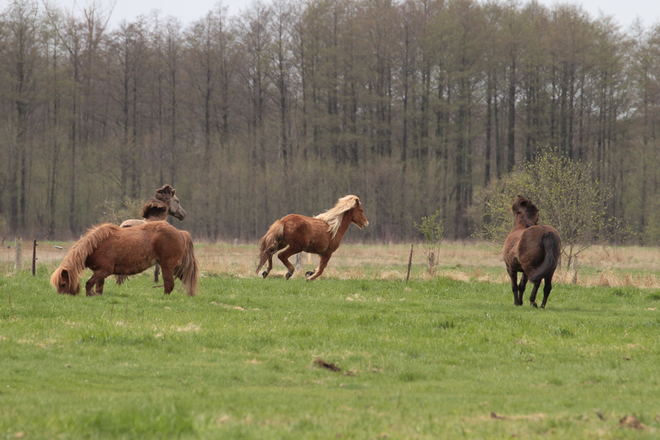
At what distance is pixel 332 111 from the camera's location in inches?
2350

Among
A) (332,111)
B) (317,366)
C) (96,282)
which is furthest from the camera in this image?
(332,111)

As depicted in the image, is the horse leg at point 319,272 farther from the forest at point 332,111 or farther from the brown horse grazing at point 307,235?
the forest at point 332,111

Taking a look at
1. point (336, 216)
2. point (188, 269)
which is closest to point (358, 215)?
point (336, 216)

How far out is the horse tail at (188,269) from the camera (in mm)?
13219

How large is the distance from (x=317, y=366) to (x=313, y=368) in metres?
0.13

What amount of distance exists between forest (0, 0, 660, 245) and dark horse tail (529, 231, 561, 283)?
4025 centimetres

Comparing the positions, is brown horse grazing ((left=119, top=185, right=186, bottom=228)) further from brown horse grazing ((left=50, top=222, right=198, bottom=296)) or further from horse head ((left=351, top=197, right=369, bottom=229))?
horse head ((left=351, top=197, right=369, bottom=229))

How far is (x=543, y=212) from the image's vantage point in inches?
1011

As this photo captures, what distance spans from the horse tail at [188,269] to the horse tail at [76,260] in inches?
60.0

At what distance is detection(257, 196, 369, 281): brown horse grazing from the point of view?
18094 mm

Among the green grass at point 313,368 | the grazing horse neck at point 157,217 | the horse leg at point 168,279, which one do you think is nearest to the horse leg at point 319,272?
the green grass at point 313,368

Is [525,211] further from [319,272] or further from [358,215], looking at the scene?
[319,272]

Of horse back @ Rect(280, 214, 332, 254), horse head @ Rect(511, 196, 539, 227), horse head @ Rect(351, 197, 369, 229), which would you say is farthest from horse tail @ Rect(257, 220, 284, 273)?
horse head @ Rect(511, 196, 539, 227)

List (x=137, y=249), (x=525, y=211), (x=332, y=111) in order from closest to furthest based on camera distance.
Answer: (x=137, y=249) < (x=525, y=211) < (x=332, y=111)
